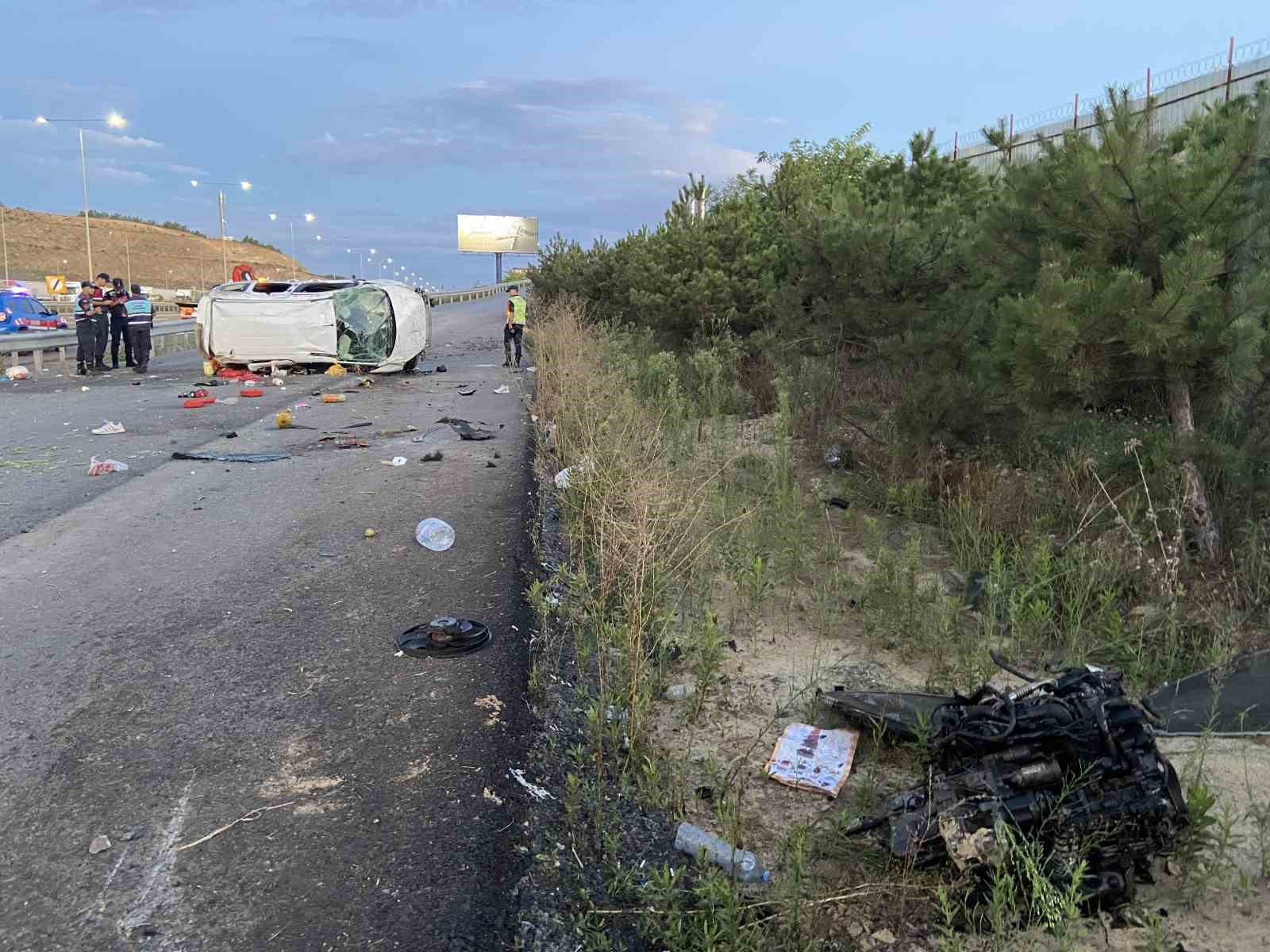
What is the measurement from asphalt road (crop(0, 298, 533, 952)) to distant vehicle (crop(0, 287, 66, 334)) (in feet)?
58.5

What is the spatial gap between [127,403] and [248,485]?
661 centimetres

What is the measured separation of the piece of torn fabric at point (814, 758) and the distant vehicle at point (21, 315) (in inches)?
923

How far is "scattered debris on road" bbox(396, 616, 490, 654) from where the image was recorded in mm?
4254

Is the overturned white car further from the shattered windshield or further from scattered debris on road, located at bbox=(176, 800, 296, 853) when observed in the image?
scattered debris on road, located at bbox=(176, 800, 296, 853)

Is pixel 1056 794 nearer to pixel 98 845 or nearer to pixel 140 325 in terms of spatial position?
pixel 98 845

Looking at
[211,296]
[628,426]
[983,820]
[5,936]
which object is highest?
[211,296]

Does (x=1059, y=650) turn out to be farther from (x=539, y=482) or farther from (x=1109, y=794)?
(x=539, y=482)

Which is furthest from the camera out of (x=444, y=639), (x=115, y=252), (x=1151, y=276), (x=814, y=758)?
(x=115, y=252)

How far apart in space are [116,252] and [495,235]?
34.4 metres

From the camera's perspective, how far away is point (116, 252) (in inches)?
3415

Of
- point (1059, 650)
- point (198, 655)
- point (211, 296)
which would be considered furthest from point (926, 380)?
point (211, 296)

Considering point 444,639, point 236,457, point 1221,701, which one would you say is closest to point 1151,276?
point 1221,701

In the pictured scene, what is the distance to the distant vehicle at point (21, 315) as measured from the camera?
22.3 metres

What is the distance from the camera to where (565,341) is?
13148 mm
